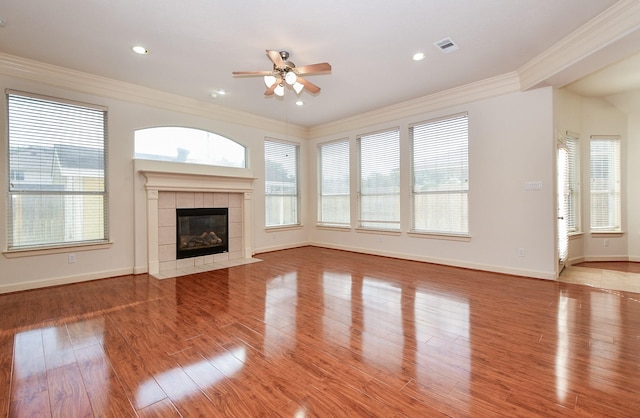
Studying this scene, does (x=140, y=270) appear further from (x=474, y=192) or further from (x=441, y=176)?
(x=474, y=192)

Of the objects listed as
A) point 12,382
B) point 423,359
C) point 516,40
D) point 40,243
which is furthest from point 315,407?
point 40,243

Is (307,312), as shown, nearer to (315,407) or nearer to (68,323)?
(315,407)

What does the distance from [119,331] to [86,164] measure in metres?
3.00

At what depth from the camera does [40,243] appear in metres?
4.02

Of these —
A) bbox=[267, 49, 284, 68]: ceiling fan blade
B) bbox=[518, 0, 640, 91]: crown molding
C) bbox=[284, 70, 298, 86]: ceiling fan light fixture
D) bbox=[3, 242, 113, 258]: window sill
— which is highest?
bbox=[518, 0, 640, 91]: crown molding

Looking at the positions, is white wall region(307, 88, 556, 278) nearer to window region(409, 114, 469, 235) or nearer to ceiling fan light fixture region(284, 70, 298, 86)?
window region(409, 114, 469, 235)

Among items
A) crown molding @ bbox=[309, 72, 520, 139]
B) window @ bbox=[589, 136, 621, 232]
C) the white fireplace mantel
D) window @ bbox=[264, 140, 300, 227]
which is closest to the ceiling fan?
the white fireplace mantel

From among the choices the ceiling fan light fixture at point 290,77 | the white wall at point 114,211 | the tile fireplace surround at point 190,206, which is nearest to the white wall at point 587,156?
the ceiling fan light fixture at point 290,77

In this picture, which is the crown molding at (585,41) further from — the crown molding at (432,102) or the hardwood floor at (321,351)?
the hardwood floor at (321,351)

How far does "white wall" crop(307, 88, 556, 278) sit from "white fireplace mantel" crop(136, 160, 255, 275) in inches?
148

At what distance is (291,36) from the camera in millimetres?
3295

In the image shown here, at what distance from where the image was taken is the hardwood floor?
5.53 ft

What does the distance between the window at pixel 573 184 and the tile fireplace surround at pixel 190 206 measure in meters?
5.96

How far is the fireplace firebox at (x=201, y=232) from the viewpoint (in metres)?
5.28
